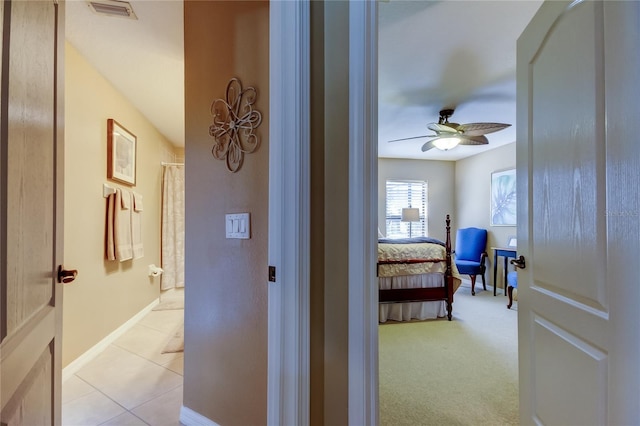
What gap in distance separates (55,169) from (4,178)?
15.7 inches

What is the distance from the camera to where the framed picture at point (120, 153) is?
261 cm

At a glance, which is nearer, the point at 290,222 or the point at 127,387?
the point at 290,222

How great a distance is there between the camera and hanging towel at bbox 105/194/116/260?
102 inches

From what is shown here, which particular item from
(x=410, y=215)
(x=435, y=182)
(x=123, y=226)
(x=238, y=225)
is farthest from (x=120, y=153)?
(x=435, y=182)

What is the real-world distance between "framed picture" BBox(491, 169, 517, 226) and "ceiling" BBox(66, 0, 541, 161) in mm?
1275

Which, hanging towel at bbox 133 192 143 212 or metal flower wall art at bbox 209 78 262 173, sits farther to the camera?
hanging towel at bbox 133 192 143 212

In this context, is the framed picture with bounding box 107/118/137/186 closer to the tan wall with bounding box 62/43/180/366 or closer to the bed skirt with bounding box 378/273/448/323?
the tan wall with bounding box 62/43/180/366

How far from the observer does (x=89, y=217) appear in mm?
2346

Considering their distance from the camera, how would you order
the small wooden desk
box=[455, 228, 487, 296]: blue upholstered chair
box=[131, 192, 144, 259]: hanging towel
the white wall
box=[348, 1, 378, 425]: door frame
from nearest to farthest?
1. box=[348, 1, 378, 425]: door frame
2. box=[131, 192, 144, 259]: hanging towel
3. the small wooden desk
4. box=[455, 228, 487, 296]: blue upholstered chair
5. the white wall

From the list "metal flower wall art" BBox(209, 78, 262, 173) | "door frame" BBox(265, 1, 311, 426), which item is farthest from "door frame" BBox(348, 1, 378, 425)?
"metal flower wall art" BBox(209, 78, 262, 173)

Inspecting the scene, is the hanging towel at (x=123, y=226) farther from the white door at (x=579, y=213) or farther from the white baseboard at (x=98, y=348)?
the white door at (x=579, y=213)

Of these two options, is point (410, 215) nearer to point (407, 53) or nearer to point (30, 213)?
point (407, 53)

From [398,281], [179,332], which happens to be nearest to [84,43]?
[179,332]

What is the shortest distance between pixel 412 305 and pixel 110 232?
123 inches
